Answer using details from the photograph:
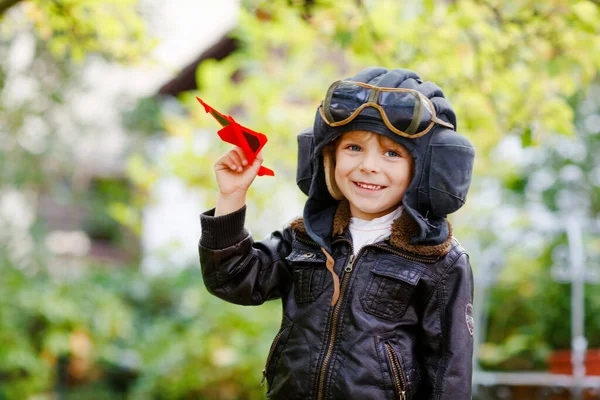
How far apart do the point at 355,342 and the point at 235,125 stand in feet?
2.20

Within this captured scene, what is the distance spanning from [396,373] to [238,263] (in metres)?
0.54

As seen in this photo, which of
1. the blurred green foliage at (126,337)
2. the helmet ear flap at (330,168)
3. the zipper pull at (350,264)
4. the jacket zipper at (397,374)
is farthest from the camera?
the blurred green foliage at (126,337)

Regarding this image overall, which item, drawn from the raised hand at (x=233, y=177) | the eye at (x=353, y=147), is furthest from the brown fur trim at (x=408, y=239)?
the raised hand at (x=233, y=177)

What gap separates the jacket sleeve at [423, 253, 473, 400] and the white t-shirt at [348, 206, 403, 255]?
22 centimetres

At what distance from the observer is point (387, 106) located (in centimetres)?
207

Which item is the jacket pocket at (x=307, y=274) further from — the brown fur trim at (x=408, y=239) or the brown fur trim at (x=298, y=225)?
the brown fur trim at (x=408, y=239)

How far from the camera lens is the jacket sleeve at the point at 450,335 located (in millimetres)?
2045

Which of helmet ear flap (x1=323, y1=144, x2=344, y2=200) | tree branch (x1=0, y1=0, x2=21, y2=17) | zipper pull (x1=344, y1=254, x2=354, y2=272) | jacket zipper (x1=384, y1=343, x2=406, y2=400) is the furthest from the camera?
tree branch (x1=0, y1=0, x2=21, y2=17)

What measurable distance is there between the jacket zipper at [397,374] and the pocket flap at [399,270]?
19 cm

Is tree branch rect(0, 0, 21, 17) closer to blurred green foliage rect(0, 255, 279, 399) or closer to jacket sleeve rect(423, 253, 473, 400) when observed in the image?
jacket sleeve rect(423, 253, 473, 400)

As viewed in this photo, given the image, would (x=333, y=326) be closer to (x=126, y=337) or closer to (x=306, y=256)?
(x=306, y=256)

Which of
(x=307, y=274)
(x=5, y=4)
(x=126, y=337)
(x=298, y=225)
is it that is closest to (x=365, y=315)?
(x=307, y=274)

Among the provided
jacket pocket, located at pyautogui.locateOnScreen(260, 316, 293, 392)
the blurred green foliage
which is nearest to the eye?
jacket pocket, located at pyautogui.locateOnScreen(260, 316, 293, 392)

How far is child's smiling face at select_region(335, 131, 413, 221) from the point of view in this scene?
2.12m
